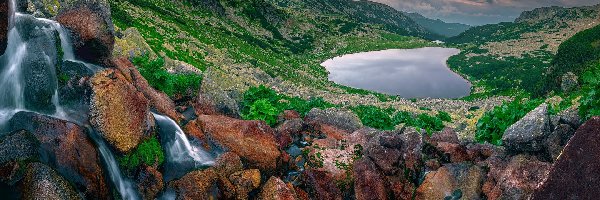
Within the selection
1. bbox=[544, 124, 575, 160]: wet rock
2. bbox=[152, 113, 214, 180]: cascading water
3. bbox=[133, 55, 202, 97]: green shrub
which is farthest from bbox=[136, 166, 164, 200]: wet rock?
bbox=[544, 124, 575, 160]: wet rock

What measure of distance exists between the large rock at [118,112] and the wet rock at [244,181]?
5477mm

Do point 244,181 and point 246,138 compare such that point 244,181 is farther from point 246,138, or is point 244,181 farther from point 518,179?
point 518,179

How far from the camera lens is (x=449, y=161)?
29375mm

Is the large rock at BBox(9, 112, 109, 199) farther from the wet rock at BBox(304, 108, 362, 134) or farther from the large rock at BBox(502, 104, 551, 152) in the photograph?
the large rock at BBox(502, 104, 551, 152)

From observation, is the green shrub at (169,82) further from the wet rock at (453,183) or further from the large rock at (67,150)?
the wet rock at (453,183)

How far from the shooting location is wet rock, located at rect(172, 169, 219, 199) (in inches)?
904

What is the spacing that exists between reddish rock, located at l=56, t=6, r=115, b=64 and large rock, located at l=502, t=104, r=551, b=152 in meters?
25.7

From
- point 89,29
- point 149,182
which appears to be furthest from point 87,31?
point 149,182

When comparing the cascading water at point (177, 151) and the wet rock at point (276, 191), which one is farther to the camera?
the cascading water at point (177, 151)

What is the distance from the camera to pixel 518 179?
2431 cm

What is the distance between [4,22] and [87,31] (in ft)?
19.2

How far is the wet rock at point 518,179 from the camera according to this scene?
23.9 m

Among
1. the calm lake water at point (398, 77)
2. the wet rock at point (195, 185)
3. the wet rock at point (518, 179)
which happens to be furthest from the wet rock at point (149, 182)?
the calm lake water at point (398, 77)

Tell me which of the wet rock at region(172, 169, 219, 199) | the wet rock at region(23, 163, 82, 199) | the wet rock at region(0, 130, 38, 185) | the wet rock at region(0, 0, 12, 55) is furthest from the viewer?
the wet rock at region(172, 169, 219, 199)
